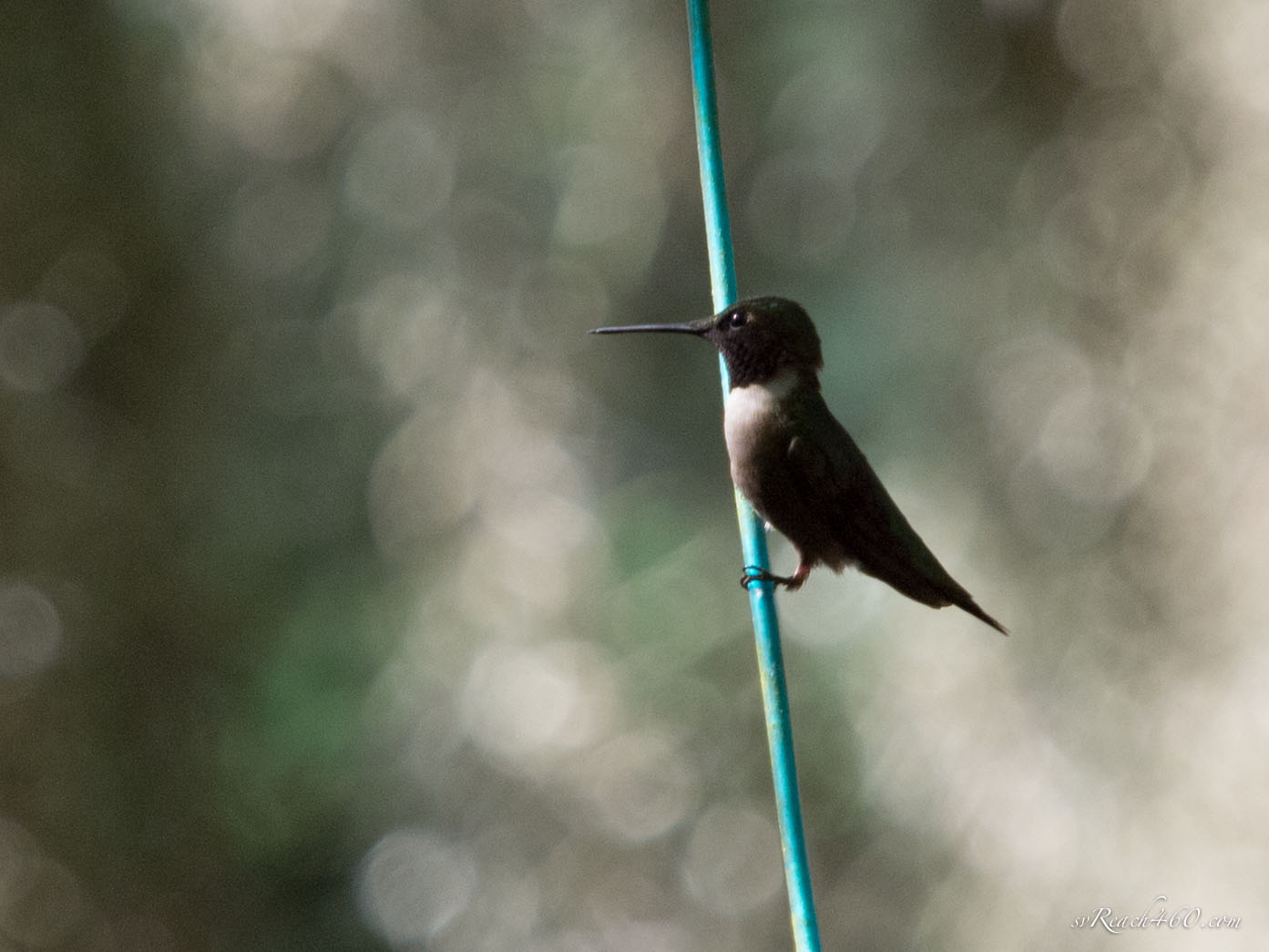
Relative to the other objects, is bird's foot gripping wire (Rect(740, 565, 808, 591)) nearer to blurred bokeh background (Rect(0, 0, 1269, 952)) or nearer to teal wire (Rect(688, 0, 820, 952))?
teal wire (Rect(688, 0, 820, 952))

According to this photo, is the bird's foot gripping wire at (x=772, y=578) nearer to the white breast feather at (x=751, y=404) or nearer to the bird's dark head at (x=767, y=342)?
the white breast feather at (x=751, y=404)

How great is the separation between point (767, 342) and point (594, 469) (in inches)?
73.5

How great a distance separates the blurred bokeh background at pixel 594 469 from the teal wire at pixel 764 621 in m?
2.28

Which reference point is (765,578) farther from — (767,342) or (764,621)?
(767,342)

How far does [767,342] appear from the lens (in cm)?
181

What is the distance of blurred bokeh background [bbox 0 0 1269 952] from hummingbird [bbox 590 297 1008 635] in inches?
60.7

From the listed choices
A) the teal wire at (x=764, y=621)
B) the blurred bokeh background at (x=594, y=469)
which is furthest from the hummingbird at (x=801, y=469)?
the blurred bokeh background at (x=594, y=469)

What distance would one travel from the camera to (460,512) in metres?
3.62

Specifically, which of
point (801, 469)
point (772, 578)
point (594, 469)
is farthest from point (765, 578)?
point (594, 469)

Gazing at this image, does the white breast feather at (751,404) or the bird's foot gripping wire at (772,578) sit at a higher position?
the white breast feather at (751,404)

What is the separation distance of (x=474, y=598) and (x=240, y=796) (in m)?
0.88

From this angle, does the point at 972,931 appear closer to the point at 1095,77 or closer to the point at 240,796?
the point at 240,796

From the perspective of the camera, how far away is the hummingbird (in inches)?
69.4

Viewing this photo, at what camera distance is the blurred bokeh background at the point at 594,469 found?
3373mm
